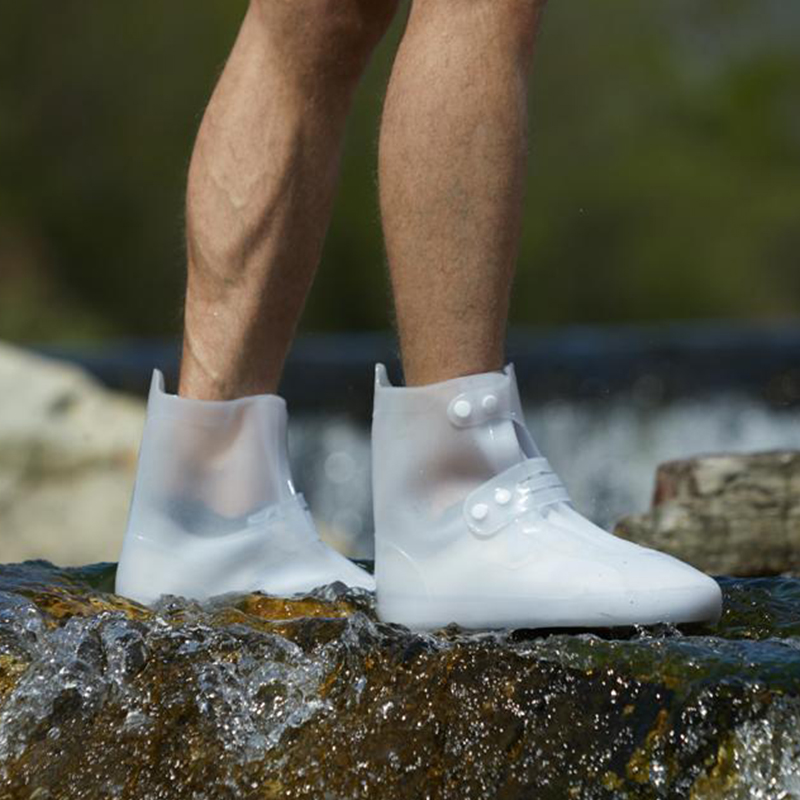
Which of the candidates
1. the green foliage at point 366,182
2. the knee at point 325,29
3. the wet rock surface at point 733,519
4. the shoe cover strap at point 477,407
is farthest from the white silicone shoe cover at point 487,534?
the green foliage at point 366,182

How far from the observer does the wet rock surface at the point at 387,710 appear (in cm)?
151

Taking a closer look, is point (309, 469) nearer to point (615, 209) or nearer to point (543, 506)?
point (543, 506)

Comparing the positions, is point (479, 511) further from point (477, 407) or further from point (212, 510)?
point (212, 510)

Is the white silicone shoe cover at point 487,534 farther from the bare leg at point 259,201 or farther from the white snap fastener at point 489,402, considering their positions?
the bare leg at point 259,201

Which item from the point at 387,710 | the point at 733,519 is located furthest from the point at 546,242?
the point at 387,710

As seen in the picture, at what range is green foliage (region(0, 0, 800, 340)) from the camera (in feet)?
75.5

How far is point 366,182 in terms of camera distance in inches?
958

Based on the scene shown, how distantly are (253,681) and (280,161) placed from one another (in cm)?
65

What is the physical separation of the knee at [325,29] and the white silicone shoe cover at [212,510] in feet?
1.30

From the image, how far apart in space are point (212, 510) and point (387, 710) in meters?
0.48

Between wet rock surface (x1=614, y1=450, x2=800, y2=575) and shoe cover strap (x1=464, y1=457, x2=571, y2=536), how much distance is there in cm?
149

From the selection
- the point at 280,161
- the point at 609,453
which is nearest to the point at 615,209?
the point at 609,453

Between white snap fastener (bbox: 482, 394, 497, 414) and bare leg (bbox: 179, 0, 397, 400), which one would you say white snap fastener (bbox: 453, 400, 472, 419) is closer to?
white snap fastener (bbox: 482, 394, 497, 414)

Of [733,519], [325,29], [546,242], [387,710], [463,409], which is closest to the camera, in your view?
[387,710]
